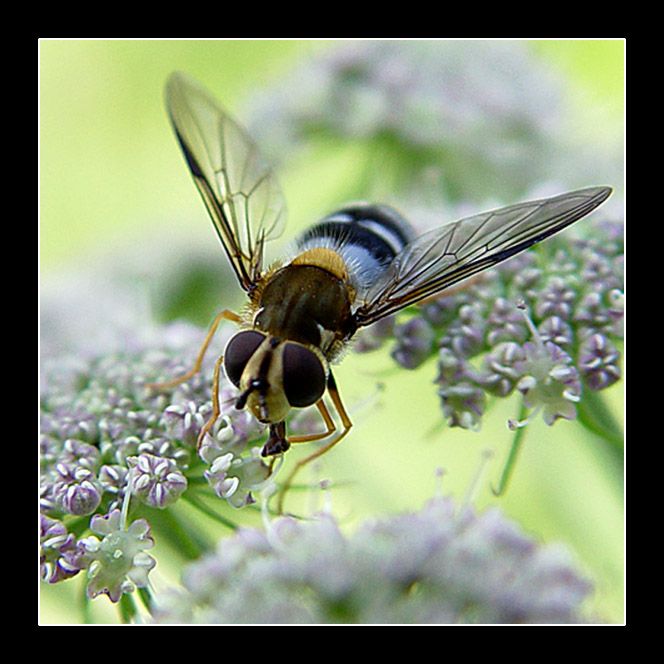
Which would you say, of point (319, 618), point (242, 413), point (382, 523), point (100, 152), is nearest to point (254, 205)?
point (242, 413)

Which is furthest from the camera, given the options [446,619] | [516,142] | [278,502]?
A: [516,142]

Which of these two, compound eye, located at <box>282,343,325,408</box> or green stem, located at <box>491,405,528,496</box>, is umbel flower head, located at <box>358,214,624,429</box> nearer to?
green stem, located at <box>491,405,528,496</box>

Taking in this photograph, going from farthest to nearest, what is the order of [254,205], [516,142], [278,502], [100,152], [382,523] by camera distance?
[100,152]
[516,142]
[254,205]
[278,502]
[382,523]

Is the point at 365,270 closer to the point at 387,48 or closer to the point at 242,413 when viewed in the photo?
the point at 242,413

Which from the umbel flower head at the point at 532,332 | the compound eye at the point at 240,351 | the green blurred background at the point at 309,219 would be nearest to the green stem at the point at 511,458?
the umbel flower head at the point at 532,332

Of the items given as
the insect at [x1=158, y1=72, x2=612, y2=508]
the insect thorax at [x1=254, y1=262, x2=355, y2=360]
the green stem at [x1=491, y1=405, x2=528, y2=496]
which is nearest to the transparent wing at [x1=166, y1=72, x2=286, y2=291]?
the insect at [x1=158, y1=72, x2=612, y2=508]

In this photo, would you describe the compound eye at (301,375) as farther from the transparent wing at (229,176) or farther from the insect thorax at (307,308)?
the transparent wing at (229,176)
